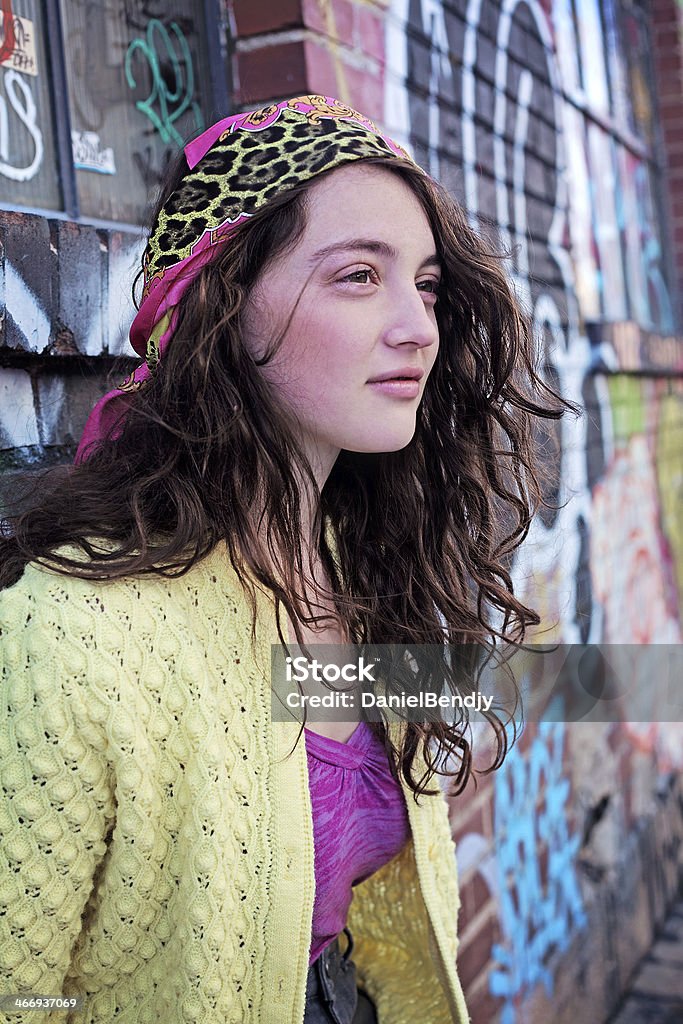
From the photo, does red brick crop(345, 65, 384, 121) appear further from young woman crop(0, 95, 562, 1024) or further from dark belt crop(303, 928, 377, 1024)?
dark belt crop(303, 928, 377, 1024)

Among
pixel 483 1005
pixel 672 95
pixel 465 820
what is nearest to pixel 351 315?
pixel 465 820

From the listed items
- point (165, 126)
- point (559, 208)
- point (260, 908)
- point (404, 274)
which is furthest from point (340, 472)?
point (559, 208)

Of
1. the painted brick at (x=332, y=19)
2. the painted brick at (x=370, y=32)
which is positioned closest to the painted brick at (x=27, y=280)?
the painted brick at (x=332, y=19)

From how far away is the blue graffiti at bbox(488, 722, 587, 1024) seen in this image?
3064mm

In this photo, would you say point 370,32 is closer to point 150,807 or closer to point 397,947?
point 150,807

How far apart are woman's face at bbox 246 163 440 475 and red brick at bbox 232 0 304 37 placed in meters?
0.91

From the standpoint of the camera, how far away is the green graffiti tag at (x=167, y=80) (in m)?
2.27

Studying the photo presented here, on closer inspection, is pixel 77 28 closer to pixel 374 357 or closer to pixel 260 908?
pixel 374 357

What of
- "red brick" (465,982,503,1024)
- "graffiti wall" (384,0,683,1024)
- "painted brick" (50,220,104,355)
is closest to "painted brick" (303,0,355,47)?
"graffiti wall" (384,0,683,1024)

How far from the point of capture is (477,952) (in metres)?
2.84

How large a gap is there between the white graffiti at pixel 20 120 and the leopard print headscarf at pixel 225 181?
0.51m

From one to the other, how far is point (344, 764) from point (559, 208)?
2.85m

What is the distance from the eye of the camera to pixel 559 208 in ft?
12.7

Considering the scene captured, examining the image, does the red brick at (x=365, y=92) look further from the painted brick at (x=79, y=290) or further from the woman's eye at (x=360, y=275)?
the woman's eye at (x=360, y=275)
